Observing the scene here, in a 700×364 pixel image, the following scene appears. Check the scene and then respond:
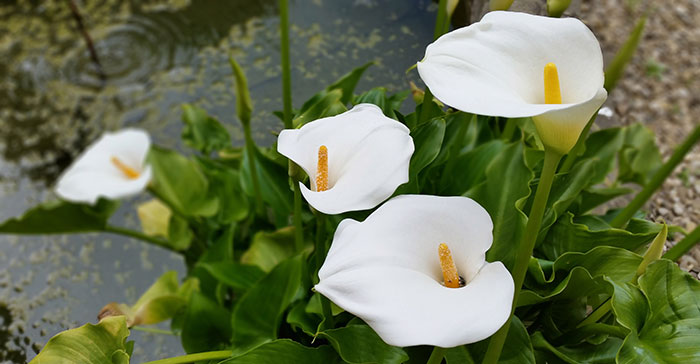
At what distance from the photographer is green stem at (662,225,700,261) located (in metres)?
0.57

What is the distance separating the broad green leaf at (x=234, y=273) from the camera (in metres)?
0.93

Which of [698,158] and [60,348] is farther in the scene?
[698,158]

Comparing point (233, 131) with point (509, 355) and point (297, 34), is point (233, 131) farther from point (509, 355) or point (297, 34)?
point (509, 355)

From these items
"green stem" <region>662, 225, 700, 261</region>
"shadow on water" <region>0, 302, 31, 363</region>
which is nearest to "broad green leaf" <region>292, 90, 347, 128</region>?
"green stem" <region>662, 225, 700, 261</region>

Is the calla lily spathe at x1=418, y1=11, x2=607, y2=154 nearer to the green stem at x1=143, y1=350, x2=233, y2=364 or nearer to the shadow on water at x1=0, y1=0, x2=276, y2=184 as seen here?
the green stem at x1=143, y1=350, x2=233, y2=364

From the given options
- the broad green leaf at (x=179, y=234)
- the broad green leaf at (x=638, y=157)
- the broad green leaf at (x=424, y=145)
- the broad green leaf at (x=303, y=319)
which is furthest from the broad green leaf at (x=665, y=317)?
the broad green leaf at (x=179, y=234)

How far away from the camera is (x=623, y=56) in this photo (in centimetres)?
56

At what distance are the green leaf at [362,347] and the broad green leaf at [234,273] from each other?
33 centimetres

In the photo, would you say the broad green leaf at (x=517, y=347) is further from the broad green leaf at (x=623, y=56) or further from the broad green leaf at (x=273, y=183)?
the broad green leaf at (x=273, y=183)

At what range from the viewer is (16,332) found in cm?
92

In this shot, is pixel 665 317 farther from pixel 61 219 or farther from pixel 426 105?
pixel 61 219

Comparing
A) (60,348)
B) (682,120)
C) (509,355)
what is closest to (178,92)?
(60,348)

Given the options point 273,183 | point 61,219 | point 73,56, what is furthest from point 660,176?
point 73,56

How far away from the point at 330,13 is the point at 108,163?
22.8 inches
